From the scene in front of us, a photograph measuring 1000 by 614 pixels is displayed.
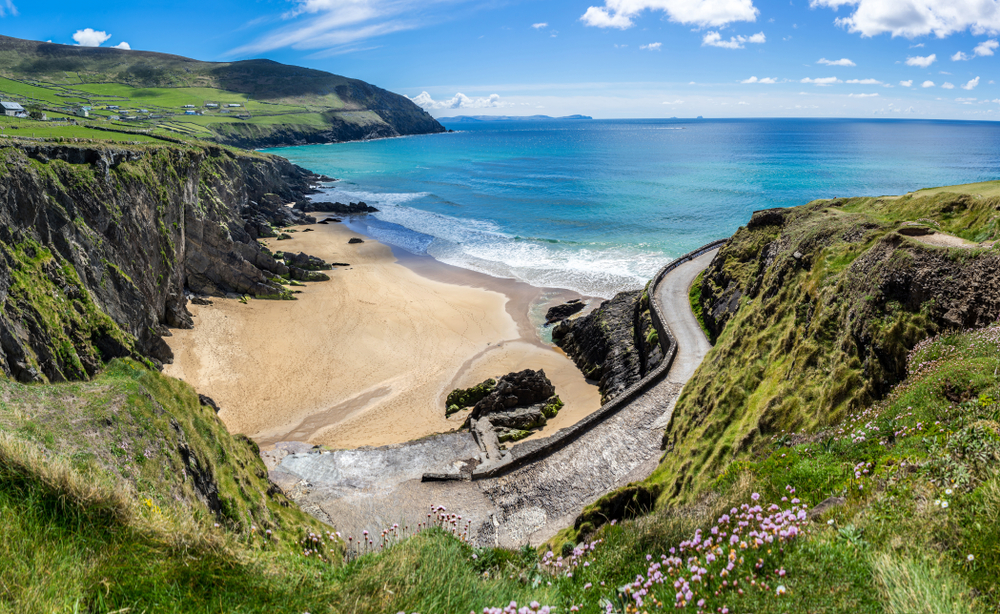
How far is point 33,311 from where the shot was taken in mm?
14625

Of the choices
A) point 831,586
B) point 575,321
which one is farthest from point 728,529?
point 575,321

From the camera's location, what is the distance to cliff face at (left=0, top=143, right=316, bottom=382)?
48.5 ft

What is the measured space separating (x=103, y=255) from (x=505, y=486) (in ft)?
62.3

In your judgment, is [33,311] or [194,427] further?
[33,311]

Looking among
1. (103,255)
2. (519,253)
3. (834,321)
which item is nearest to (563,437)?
(834,321)

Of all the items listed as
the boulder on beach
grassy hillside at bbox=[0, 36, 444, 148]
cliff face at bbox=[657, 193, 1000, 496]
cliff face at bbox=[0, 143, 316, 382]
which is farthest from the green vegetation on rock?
grassy hillside at bbox=[0, 36, 444, 148]

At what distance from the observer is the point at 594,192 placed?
78.4m

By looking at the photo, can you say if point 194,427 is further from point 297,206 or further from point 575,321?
point 297,206

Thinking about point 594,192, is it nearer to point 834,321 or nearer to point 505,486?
point 505,486

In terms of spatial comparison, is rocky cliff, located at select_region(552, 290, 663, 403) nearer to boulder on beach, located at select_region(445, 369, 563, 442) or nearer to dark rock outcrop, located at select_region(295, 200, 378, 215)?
boulder on beach, located at select_region(445, 369, 563, 442)

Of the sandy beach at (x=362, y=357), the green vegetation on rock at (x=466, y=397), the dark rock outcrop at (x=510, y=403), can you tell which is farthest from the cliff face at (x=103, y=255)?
the dark rock outcrop at (x=510, y=403)

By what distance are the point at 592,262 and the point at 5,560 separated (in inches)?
1738

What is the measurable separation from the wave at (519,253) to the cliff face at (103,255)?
1733 centimetres

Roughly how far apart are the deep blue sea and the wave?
0.15m
